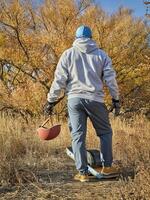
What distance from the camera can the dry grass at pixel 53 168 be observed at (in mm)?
5336

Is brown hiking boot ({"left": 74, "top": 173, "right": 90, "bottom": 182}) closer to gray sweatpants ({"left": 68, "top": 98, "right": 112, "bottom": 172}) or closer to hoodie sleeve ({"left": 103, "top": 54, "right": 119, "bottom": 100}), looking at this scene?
gray sweatpants ({"left": 68, "top": 98, "right": 112, "bottom": 172})

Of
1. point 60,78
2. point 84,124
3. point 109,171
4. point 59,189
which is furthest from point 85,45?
point 59,189

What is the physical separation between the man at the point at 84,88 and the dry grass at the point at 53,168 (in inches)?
18.7

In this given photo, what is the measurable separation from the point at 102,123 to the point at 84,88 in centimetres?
51

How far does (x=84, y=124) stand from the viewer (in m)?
6.31

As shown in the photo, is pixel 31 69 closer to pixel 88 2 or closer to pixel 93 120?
pixel 88 2

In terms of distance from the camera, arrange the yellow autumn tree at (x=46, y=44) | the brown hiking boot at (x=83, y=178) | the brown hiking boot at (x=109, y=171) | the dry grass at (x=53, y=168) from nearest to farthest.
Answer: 1. the dry grass at (x=53, y=168)
2. the brown hiking boot at (x=83, y=178)
3. the brown hiking boot at (x=109, y=171)
4. the yellow autumn tree at (x=46, y=44)

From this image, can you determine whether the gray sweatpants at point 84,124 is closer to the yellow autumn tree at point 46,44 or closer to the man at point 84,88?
the man at point 84,88

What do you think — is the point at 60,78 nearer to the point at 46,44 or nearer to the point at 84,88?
the point at 84,88

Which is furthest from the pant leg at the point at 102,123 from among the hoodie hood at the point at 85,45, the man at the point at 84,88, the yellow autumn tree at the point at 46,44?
the yellow autumn tree at the point at 46,44

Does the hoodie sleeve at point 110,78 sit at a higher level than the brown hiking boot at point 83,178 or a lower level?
higher

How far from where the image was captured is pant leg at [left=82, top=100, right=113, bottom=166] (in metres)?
6.23

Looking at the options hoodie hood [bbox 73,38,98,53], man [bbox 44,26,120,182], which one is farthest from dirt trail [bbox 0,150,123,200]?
hoodie hood [bbox 73,38,98,53]

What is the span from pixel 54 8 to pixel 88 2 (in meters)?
1.32
